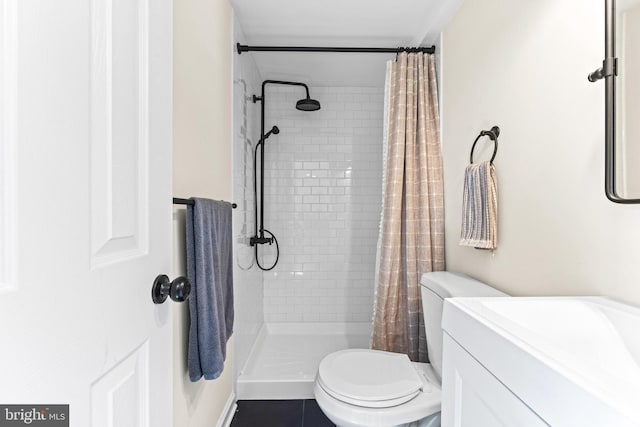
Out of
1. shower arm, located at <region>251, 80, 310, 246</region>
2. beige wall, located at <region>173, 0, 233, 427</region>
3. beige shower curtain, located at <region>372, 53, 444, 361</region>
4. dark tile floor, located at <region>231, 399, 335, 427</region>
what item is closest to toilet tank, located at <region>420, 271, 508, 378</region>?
beige shower curtain, located at <region>372, 53, 444, 361</region>

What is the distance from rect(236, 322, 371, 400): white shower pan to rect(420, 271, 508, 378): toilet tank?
0.85m

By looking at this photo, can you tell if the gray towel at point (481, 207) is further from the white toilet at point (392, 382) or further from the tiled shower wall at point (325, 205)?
the tiled shower wall at point (325, 205)

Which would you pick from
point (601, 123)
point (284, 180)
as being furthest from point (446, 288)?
point (284, 180)

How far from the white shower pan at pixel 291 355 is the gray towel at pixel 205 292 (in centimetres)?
91

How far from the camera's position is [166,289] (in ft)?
2.59

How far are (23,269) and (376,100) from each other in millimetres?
3137

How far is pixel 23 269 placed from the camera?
1.40ft

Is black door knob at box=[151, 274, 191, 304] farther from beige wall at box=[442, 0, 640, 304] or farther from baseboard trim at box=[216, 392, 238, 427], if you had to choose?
baseboard trim at box=[216, 392, 238, 427]

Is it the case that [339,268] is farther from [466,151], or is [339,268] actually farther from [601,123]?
[601,123]

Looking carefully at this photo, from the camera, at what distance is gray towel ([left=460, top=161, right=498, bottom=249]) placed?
1.52m

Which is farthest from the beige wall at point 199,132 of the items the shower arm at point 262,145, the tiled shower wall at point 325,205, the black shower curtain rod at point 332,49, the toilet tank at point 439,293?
the tiled shower wall at point 325,205

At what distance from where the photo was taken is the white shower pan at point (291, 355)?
2.18 m

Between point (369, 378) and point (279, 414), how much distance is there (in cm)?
74

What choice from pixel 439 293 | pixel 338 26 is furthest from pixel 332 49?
pixel 439 293
